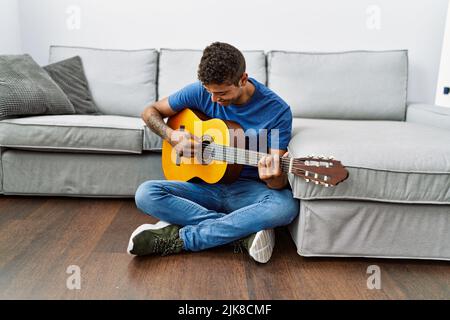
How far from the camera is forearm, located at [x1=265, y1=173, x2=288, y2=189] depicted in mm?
1373

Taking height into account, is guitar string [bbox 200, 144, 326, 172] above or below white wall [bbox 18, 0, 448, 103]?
below

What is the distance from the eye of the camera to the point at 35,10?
8.44ft

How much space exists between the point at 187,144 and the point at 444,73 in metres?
2.04

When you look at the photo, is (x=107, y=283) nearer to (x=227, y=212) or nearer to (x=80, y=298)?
(x=80, y=298)

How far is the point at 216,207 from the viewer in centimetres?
153

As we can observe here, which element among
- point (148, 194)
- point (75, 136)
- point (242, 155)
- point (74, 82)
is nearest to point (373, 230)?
point (242, 155)

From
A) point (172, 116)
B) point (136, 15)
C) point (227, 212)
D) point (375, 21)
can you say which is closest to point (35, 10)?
point (136, 15)

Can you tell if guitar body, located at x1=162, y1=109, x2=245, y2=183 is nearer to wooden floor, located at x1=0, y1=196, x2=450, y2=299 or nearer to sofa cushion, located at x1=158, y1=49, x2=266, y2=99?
wooden floor, located at x1=0, y1=196, x2=450, y2=299

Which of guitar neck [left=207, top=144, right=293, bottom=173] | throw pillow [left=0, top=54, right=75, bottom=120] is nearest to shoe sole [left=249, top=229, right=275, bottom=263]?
guitar neck [left=207, top=144, right=293, bottom=173]

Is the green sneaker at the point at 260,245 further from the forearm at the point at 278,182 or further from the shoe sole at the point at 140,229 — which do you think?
the shoe sole at the point at 140,229

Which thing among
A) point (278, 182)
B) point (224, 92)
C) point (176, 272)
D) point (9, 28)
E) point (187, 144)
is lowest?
point (176, 272)

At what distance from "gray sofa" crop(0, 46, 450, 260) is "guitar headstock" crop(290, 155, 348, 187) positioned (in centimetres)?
7

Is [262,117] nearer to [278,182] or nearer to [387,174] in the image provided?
[278,182]

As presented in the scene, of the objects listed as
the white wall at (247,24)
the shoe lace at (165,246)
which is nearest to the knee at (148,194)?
the shoe lace at (165,246)
